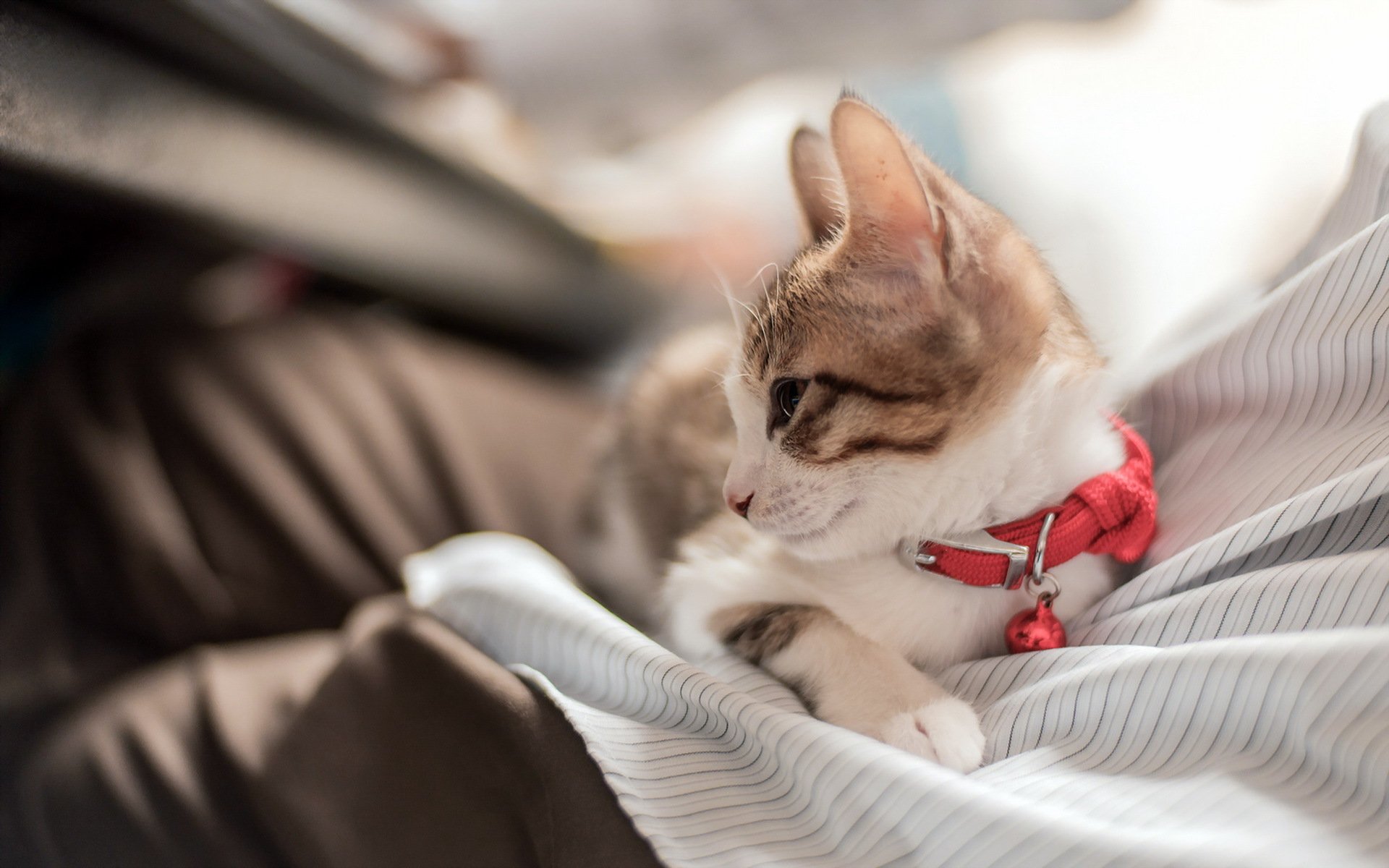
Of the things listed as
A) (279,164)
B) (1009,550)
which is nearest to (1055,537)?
(1009,550)

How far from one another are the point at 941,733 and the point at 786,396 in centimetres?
31

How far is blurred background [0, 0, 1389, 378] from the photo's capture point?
1008 mm

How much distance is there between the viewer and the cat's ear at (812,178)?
0.86m

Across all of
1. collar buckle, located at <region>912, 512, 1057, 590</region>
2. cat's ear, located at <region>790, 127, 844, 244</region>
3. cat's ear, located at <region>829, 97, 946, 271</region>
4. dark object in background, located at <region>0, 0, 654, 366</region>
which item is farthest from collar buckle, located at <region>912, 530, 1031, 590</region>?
dark object in background, located at <region>0, 0, 654, 366</region>

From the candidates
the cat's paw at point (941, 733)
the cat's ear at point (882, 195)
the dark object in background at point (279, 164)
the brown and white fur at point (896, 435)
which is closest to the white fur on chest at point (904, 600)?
the brown and white fur at point (896, 435)

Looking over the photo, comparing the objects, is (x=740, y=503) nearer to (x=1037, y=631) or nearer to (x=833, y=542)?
(x=833, y=542)

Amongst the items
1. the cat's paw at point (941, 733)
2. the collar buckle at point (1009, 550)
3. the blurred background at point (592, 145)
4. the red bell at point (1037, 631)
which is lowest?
the cat's paw at point (941, 733)

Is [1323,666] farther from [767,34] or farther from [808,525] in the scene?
[767,34]

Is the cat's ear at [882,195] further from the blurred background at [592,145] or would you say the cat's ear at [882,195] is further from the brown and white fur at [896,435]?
the blurred background at [592,145]

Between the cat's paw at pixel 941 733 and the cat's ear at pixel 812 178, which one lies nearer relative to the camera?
the cat's paw at pixel 941 733

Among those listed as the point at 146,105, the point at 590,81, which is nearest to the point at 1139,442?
the point at 146,105

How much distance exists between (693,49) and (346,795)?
1.50 m

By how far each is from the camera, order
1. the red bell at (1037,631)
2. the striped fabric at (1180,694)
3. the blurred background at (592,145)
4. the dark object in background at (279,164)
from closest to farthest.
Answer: the striped fabric at (1180,694) → the red bell at (1037,631) → the dark object in background at (279,164) → the blurred background at (592,145)

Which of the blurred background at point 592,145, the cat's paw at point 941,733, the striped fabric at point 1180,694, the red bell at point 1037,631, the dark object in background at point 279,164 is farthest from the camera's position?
the blurred background at point 592,145
